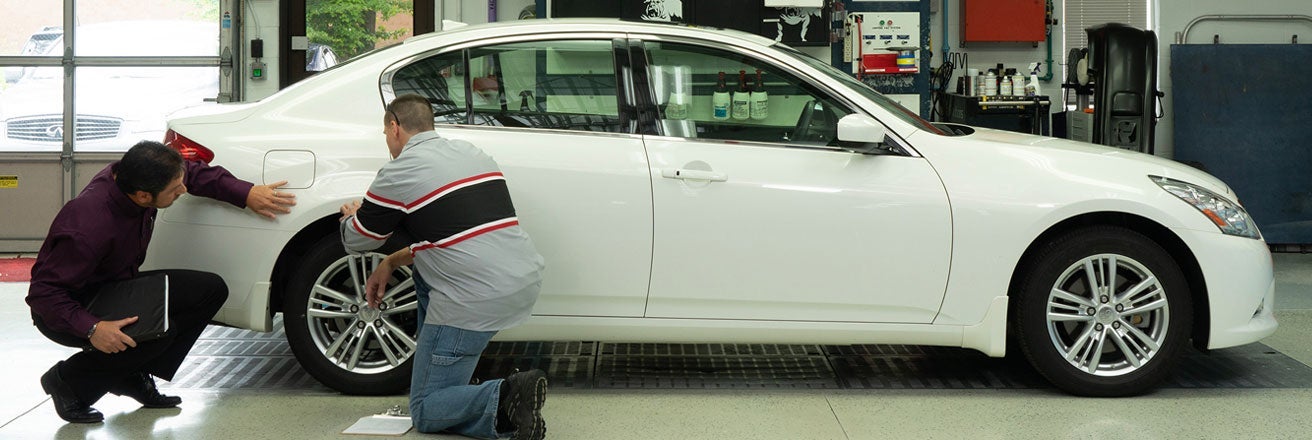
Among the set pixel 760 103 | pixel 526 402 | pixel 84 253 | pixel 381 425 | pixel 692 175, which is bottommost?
pixel 381 425

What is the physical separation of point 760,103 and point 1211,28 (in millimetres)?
6371

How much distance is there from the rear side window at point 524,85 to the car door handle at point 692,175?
0.25 m

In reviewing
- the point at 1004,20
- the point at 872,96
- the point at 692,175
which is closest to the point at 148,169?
the point at 692,175

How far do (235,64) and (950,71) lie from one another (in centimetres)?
517

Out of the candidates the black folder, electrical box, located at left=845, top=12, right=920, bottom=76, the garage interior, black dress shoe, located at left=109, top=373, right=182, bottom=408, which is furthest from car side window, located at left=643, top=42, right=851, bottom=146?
electrical box, located at left=845, top=12, right=920, bottom=76

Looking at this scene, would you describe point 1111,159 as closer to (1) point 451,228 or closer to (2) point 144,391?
(1) point 451,228

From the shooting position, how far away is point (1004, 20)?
9492 mm

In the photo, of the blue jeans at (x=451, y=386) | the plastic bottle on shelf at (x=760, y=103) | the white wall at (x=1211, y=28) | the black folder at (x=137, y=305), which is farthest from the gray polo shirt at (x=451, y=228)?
the white wall at (x=1211, y=28)

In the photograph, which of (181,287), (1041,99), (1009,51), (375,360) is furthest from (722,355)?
(1009,51)

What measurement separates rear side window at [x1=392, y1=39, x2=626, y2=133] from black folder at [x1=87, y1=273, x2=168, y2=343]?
1074mm

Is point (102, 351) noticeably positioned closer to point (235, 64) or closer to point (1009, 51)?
point (235, 64)

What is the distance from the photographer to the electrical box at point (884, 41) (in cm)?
891

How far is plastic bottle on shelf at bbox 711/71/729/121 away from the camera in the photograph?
4590mm

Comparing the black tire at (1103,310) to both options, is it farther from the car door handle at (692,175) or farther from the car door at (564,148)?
the car door at (564,148)
